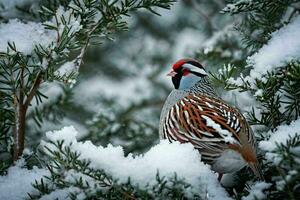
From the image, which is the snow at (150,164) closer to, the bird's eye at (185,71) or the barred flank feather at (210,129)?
the barred flank feather at (210,129)

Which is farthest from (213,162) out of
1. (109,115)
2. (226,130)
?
(109,115)

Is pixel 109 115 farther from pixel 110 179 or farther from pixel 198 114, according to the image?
pixel 110 179

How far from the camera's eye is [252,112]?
362cm

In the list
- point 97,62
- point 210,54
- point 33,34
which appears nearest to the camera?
point 33,34

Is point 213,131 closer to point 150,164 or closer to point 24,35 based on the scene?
point 150,164

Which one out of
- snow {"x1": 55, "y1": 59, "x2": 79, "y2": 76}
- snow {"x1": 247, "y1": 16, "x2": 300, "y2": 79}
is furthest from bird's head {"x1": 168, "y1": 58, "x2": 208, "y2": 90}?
snow {"x1": 55, "y1": 59, "x2": 79, "y2": 76}

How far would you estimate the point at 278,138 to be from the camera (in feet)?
9.59

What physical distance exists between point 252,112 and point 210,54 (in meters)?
1.92

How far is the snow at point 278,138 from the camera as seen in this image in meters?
2.61

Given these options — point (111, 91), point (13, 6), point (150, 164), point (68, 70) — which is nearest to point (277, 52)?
point (150, 164)

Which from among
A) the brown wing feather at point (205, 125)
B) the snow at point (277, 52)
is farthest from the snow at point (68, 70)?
the snow at point (277, 52)

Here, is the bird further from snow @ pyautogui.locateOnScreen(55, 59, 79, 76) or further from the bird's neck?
snow @ pyautogui.locateOnScreen(55, 59, 79, 76)

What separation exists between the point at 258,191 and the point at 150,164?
54 centimetres

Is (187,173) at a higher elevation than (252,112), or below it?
below
